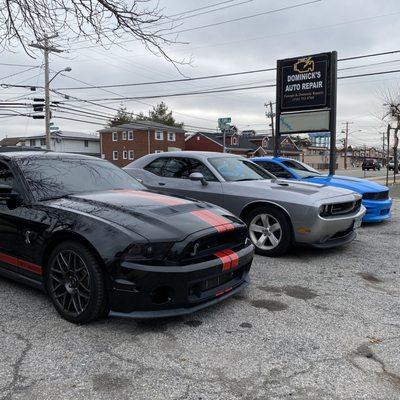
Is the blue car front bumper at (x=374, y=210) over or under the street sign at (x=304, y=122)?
under

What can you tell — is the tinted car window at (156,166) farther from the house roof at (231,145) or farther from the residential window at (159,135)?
the house roof at (231,145)

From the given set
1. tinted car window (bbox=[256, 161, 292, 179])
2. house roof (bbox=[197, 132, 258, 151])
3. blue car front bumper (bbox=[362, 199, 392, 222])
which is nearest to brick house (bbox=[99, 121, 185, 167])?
house roof (bbox=[197, 132, 258, 151])

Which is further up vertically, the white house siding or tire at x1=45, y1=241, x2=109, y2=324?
the white house siding

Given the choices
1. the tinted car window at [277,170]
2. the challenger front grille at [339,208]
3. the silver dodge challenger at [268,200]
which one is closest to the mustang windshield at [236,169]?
the silver dodge challenger at [268,200]

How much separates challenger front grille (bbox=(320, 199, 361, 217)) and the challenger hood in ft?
6.83

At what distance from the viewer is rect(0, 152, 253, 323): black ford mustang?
3.40 meters

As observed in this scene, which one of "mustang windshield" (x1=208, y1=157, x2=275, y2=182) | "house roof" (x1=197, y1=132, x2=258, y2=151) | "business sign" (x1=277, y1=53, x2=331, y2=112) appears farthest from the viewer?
"house roof" (x1=197, y1=132, x2=258, y2=151)

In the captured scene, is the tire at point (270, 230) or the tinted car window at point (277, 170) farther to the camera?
the tinted car window at point (277, 170)

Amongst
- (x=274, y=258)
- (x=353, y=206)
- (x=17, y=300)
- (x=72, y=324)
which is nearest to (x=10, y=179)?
(x=17, y=300)

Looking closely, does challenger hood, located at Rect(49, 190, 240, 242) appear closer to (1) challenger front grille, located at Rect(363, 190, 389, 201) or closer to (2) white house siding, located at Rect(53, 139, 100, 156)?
(1) challenger front grille, located at Rect(363, 190, 389, 201)

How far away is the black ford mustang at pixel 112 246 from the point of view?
11.2ft

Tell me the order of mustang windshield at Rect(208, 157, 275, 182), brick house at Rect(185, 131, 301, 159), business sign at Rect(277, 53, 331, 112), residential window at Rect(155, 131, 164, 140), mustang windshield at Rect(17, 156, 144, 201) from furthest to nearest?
brick house at Rect(185, 131, 301, 159) < residential window at Rect(155, 131, 164, 140) < business sign at Rect(277, 53, 331, 112) < mustang windshield at Rect(208, 157, 275, 182) < mustang windshield at Rect(17, 156, 144, 201)

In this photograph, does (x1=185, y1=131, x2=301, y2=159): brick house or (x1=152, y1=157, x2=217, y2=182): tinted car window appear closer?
(x1=152, y1=157, x2=217, y2=182): tinted car window

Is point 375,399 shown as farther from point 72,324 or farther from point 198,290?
point 72,324
